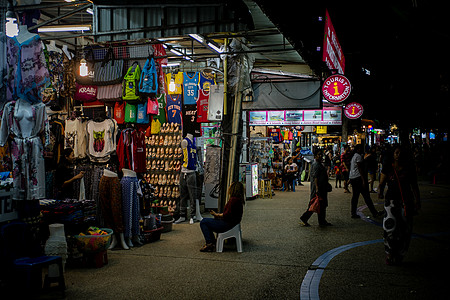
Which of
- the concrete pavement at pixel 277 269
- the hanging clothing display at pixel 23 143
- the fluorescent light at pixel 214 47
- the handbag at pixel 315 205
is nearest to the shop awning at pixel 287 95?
the fluorescent light at pixel 214 47

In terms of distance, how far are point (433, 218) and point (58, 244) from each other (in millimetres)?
10353

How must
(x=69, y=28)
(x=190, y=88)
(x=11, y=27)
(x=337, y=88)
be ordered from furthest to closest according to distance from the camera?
(x=337, y=88), (x=190, y=88), (x=69, y=28), (x=11, y=27)

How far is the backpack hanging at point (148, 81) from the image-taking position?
8.83m

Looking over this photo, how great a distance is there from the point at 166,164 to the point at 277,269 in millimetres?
6473

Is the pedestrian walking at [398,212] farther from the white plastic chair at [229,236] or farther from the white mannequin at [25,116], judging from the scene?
the white mannequin at [25,116]

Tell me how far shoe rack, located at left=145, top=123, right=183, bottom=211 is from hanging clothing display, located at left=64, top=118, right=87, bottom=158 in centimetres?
333

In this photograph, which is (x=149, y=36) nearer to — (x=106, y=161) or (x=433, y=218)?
(x=106, y=161)

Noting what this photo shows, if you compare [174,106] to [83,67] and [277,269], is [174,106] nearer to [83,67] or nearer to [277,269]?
[83,67]

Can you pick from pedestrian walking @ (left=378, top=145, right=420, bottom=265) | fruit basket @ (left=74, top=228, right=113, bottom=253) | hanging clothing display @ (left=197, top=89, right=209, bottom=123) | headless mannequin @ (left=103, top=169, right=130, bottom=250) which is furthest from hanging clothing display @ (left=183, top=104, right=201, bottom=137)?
pedestrian walking @ (left=378, top=145, right=420, bottom=265)

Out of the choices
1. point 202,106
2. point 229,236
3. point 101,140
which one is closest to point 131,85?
point 101,140

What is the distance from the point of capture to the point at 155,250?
26.2ft

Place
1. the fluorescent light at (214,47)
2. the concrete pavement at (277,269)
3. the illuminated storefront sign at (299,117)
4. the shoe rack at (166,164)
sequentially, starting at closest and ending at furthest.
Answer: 1. the concrete pavement at (277,269)
2. the fluorescent light at (214,47)
3. the shoe rack at (166,164)
4. the illuminated storefront sign at (299,117)

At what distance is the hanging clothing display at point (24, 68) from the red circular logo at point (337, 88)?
9.99 meters

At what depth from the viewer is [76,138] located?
9125 mm
